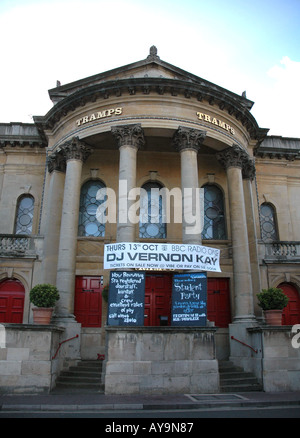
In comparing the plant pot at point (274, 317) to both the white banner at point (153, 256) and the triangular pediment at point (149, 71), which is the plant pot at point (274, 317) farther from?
the triangular pediment at point (149, 71)

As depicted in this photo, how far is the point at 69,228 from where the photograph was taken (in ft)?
54.0

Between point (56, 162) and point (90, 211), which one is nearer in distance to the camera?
point (56, 162)

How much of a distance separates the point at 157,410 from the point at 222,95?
1367 cm

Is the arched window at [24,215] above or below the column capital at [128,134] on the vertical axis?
below

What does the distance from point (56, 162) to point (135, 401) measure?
1219cm

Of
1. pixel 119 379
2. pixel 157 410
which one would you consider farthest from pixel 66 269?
Result: pixel 157 410

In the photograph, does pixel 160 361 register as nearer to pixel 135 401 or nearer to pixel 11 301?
pixel 135 401

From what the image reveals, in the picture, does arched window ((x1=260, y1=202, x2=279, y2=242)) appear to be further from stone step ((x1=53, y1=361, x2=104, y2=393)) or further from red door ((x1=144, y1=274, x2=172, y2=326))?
stone step ((x1=53, y1=361, x2=104, y2=393))

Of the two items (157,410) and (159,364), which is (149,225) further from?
(157,410)

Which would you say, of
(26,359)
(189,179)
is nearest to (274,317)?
(189,179)

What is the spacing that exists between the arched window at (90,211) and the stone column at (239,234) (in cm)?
649

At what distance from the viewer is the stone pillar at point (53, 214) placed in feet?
57.4

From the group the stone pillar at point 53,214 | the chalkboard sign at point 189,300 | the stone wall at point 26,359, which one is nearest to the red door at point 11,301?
the stone pillar at point 53,214

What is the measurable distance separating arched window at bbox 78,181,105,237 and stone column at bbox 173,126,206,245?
16.6ft
